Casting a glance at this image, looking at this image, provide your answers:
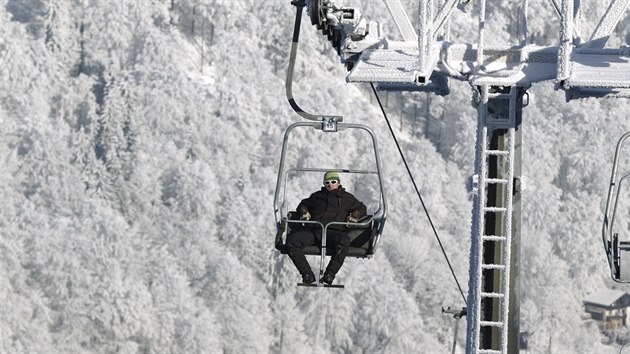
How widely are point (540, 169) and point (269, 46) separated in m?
31.4

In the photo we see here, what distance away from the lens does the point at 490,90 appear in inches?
634

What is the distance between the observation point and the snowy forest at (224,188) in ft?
371

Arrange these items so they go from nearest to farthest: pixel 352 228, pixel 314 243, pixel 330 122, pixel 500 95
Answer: pixel 330 122 → pixel 500 95 → pixel 314 243 → pixel 352 228

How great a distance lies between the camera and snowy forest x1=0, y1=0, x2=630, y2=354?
113 m

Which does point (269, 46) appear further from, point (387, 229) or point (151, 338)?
point (151, 338)

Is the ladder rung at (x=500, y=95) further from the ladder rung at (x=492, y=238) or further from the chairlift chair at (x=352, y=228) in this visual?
the ladder rung at (x=492, y=238)

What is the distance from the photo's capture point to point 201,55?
5999 inches

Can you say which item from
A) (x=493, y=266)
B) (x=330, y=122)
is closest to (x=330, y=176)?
(x=330, y=122)

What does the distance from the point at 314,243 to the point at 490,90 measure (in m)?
2.58

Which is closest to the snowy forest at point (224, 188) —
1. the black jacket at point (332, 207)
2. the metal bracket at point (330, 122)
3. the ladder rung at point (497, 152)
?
the black jacket at point (332, 207)

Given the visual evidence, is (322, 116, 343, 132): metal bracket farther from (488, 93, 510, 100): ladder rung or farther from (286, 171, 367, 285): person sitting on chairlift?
(488, 93, 510, 100): ladder rung

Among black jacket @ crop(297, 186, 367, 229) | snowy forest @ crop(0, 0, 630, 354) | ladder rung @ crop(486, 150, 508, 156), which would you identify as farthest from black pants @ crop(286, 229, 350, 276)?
snowy forest @ crop(0, 0, 630, 354)

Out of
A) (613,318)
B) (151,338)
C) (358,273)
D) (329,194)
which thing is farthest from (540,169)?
(329,194)

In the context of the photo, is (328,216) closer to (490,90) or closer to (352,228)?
(352,228)
